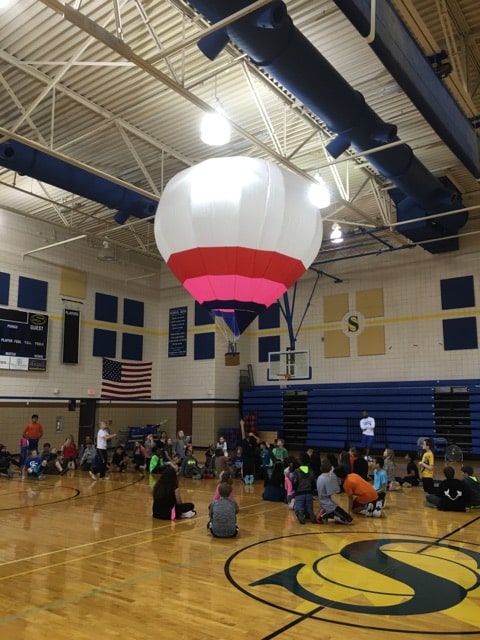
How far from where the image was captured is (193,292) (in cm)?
682

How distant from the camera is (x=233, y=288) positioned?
632 centimetres

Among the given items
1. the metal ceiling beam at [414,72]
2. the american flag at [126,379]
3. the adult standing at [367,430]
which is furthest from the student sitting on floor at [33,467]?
the metal ceiling beam at [414,72]

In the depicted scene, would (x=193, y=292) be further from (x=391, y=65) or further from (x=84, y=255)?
(x=84, y=255)

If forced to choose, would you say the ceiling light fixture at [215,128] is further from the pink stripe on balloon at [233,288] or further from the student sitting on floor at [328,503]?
the student sitting on floor at [328,503]

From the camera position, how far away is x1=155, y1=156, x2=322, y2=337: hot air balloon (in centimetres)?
604

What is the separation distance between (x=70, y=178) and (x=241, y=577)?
9457 mm

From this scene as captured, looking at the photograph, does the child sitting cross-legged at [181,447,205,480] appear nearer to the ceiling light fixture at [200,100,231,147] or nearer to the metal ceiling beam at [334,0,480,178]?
the ceiling light fixture at [200,100,231,147]

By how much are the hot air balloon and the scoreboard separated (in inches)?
465

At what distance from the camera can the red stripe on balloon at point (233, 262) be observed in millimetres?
6098

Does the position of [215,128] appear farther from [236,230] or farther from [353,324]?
[353,324]

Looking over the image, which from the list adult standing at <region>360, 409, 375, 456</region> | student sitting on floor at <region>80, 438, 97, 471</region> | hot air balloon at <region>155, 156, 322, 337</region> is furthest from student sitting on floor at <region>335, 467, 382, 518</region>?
student sitting on floor at <region>80, 438, 97, 471</region>

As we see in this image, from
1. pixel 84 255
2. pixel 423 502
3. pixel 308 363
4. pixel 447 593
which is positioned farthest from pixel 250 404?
pixel 447 593

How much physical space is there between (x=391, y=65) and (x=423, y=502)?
25.7 feet

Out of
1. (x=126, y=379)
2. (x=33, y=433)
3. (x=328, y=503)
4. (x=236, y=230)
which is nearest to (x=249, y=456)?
(x=328, y=503)
